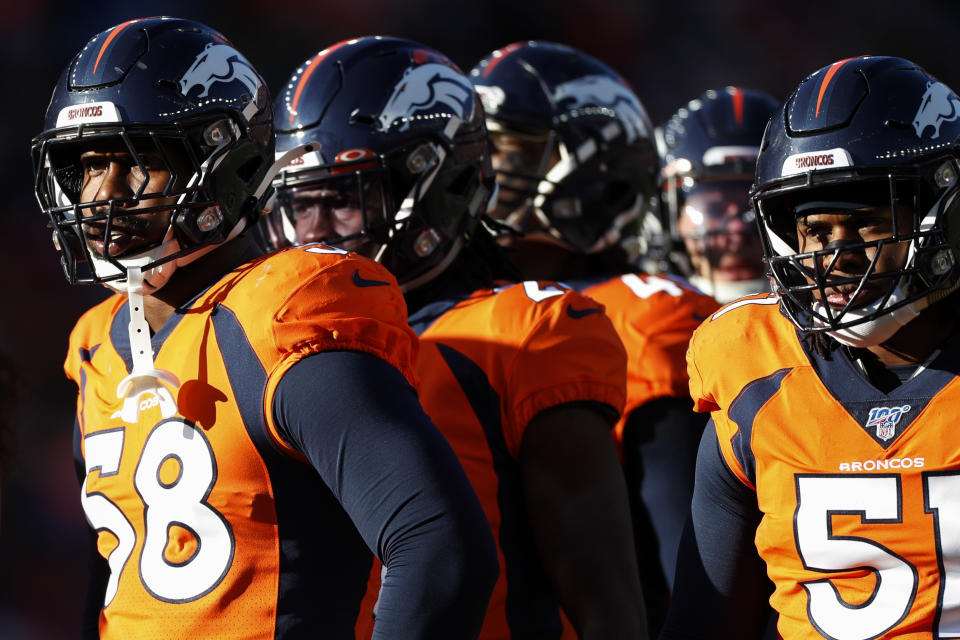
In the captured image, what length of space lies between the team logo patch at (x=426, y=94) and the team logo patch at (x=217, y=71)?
0.43 m

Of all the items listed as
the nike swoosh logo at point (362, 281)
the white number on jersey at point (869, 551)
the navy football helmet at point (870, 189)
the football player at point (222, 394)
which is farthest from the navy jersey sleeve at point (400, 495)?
the navy football helmet at point (870, 189)

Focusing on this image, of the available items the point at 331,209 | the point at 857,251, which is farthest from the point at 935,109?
the point at 331,209

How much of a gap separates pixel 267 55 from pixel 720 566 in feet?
17.7

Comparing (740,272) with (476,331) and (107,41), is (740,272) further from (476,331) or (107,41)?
(107,41)

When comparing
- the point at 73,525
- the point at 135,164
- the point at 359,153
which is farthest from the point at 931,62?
the point at 135,164

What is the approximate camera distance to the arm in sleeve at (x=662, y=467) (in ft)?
8.73

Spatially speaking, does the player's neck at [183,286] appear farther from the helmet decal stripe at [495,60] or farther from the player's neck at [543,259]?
the helmet decal stripe at [495,60]

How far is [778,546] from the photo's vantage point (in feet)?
6.12

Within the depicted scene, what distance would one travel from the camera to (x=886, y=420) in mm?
1793

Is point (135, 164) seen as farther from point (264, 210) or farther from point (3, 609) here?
point (3, 609)

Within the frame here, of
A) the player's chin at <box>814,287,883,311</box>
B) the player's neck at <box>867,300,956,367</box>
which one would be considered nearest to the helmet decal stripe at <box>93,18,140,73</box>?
the player's chin at <box>814,287,883,311</box>

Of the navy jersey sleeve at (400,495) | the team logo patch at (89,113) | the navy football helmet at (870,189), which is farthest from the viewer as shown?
the team logo patch at (89,113)

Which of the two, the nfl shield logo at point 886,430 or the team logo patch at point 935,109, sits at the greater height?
the team logo patch at point 935,109

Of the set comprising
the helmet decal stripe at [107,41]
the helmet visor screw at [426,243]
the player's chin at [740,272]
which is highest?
the helmet decal stripe at [107,41]
